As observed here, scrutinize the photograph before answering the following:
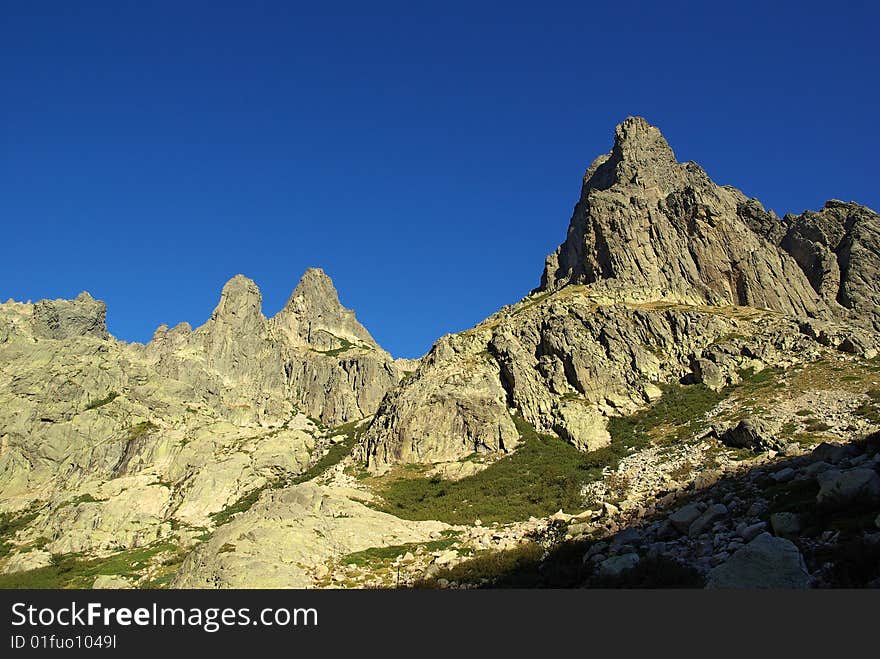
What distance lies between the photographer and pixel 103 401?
12525 cm

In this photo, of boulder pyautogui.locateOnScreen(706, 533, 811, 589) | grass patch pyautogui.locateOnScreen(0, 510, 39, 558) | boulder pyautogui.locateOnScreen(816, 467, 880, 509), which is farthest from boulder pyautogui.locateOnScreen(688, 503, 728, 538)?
grass patch pyautogui.locateOnScreen(0, 510, 39, 558)

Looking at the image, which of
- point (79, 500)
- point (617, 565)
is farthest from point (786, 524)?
point (79, 500)

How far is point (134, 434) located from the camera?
114625 mm

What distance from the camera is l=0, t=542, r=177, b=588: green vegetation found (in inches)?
2552

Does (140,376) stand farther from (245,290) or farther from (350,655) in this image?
(350,655)

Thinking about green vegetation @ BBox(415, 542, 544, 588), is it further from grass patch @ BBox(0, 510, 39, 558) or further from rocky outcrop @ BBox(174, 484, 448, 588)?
grass patch @ BBox(0, 510, 39, 558)

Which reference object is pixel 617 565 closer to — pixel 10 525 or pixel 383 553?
pixel 383 553

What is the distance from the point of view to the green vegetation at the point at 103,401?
123 m

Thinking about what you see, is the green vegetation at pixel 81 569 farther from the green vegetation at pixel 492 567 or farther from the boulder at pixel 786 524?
the boulder at pixel 786 524

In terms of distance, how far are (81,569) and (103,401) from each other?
6250cm

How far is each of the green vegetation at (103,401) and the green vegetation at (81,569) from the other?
167 ft

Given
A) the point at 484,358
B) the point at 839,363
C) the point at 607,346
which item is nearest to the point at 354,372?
the point at 484,358

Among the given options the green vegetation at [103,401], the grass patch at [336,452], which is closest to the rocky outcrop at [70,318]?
the green vegetation at [103,401]

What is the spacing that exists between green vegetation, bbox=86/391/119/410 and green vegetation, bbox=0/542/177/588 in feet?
167
